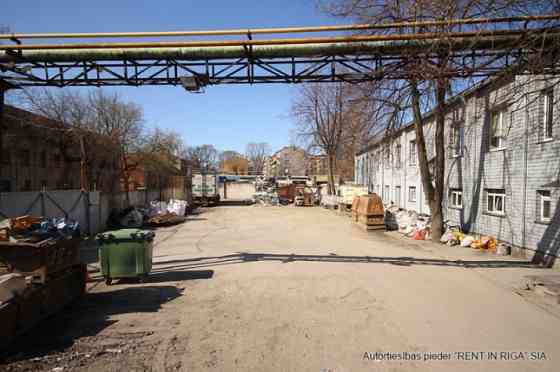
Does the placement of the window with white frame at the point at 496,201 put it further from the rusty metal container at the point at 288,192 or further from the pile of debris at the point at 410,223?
the rusty metal container at the point at 288,192

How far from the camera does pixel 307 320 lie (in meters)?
5.41

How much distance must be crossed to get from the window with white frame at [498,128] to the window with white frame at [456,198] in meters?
2.86

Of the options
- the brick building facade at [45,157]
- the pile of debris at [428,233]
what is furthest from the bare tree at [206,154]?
the pile of debris at [428,233]

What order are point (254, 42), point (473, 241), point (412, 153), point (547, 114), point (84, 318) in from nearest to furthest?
point (84, 318)
point (254, 42)
point (547, 114)
point (473, 241)
point (412, 153)

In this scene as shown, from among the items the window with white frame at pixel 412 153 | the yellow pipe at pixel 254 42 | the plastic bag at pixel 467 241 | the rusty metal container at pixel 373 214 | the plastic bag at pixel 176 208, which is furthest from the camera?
the plastic bag at pixel 176 208

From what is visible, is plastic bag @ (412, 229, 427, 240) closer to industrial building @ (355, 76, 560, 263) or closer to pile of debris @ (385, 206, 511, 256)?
pile of debris @ (385, 206, 511, 256)

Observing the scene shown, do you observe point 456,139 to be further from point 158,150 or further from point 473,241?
point 158,150

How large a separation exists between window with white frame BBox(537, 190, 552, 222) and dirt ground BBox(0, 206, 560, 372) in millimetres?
1630

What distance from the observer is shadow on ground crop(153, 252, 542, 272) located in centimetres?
932

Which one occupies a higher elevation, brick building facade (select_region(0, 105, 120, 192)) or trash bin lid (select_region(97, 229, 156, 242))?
brick building facade (select_region(0, 105, 120, 192))

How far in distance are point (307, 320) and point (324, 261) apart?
4445 millimetres

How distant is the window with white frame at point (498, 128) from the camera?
11250mm

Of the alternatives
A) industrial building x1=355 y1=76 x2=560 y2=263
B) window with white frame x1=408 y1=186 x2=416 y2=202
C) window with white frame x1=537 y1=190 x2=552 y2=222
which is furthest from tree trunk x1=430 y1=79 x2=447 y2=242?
window with white frame x1=408 y1=186 x2=416 y2=202

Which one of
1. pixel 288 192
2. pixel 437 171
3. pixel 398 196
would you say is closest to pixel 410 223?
pixel 437 171
